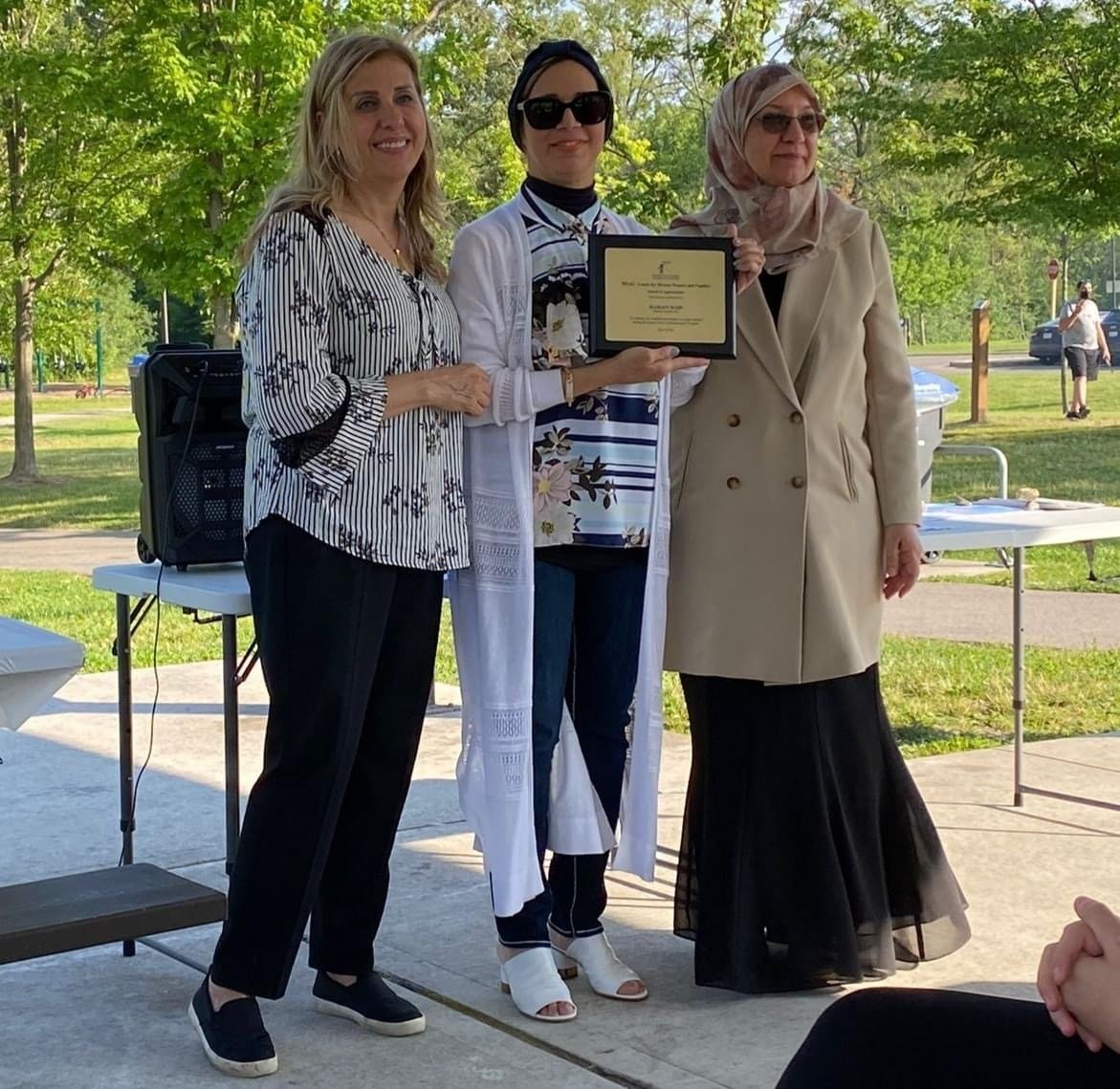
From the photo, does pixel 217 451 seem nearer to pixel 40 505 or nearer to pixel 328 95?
pixel 328 95

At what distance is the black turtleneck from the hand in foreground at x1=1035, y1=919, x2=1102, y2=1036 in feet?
7.01

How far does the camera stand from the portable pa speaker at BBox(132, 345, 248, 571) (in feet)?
13.8

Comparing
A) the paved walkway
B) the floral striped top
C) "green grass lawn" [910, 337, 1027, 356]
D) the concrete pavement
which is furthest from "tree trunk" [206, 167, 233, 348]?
"green grass lawn" [910, 337, 1027, 356]

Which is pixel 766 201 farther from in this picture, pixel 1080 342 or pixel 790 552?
pixel 1080 342

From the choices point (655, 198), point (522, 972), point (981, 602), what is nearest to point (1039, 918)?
point (522, 972)

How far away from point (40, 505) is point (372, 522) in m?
15.1

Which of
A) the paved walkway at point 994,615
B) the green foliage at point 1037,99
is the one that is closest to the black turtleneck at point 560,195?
the paved walkway at point 994,615

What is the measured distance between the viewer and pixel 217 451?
425 cm

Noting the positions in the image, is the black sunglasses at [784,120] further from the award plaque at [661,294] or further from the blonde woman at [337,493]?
the blonde woman at [337,493]

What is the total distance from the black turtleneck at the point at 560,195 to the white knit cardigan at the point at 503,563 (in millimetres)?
48

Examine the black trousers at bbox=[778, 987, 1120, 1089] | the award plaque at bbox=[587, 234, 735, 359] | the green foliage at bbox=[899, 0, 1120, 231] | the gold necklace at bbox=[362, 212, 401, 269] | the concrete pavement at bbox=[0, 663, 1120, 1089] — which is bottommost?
the concrete pavement at bbox=[0, 663, 1120, 1089]

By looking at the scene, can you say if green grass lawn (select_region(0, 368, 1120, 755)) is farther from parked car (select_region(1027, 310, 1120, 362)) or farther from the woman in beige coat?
parked car (select_region(1027, 310, 1120, 362))

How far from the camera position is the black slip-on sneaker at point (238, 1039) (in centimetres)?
339

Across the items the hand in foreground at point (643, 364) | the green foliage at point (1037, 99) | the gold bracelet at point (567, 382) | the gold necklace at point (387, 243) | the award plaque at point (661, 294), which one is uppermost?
the green foliage at point (1037, 99)
